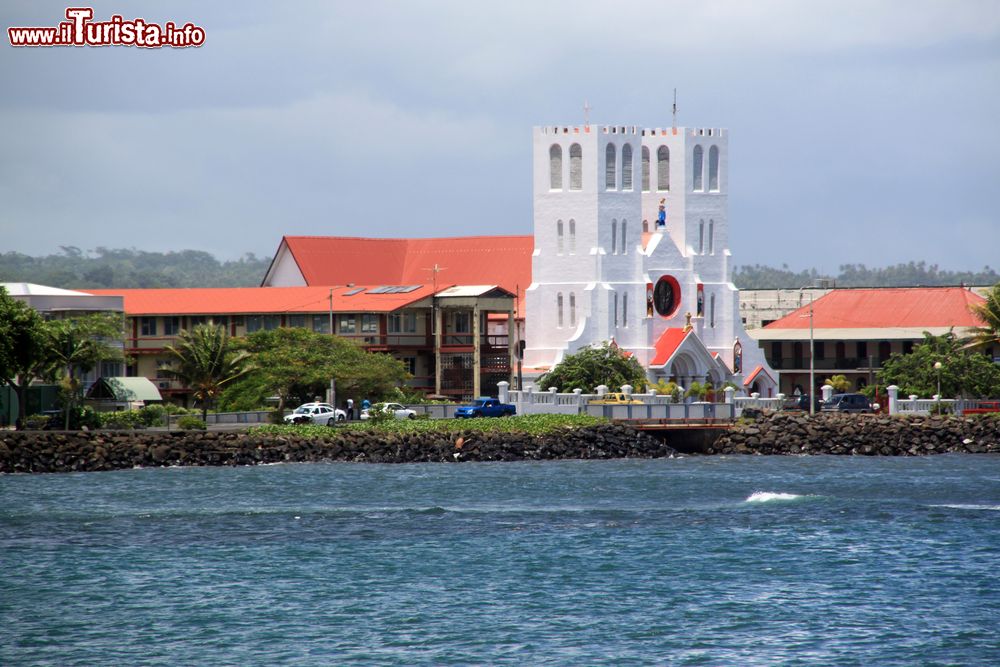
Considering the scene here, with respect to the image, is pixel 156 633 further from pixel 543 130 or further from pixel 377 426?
pixel 543 130

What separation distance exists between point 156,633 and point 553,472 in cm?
3264

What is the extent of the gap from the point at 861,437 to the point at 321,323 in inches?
1246

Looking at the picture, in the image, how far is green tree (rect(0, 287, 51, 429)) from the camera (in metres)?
65.2

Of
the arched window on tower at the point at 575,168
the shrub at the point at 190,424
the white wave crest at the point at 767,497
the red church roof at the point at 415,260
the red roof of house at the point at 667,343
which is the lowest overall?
the white wave crest at the point at 767,497

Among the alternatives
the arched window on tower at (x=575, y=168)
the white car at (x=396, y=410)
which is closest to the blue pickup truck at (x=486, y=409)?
the white car at (x=396, y=410)

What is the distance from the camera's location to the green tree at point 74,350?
70625 mm

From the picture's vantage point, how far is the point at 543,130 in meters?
98.1

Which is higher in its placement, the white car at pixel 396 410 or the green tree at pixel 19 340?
the green tree at pixel 19 340

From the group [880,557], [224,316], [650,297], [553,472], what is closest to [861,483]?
[553,472]

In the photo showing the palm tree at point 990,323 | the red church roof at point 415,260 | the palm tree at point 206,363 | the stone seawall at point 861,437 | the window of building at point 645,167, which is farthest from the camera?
the red church roof at point 415,260

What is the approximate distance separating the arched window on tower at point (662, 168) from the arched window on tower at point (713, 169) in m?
2.51

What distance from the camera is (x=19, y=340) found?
6656 cm

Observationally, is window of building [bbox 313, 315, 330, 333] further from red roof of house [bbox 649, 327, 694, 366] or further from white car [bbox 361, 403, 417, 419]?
red roof of house [bbox 649, 327, 694, 366]

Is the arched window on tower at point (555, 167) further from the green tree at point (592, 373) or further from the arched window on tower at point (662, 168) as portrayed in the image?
the green tree at point (592, 373)
